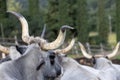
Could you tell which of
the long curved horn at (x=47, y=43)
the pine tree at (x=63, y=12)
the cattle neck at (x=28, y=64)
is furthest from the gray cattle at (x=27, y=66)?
the pine tree at (x=63, y=12)

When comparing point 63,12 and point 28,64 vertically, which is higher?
point 28,64

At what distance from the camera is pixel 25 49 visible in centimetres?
885

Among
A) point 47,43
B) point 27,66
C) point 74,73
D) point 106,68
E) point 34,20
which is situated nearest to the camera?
point 27,66

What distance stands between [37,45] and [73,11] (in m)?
37.8

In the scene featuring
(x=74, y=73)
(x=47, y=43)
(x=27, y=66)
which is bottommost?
(x=74, y=73)

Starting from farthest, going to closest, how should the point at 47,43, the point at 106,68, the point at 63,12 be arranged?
the point at 63,12 < the point at 106,68 < the point at 47,43

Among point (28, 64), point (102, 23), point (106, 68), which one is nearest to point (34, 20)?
point (102, 23)

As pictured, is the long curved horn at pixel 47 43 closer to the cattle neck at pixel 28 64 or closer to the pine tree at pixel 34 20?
the cattle neck at pixel 28 64

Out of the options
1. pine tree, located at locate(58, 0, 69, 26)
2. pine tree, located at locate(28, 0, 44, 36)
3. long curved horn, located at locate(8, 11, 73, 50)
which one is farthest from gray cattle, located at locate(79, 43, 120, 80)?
pine tree, located at locate(58, 0, 69, 26)

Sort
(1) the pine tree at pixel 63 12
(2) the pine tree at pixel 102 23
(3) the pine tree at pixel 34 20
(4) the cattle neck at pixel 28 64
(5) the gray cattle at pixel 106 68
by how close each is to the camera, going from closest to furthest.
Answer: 1. (4) the cattle neck at pixel 28 64
2. (5) the gray cattle at pixel 106 68
3. (3) the pine tree at pixel 34 20
4. (1) the pine tree at pixel 63 12
5. (2) the pine tree at pixel 102 23

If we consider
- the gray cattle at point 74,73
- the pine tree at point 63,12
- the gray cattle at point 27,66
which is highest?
the gray cattle at point 27,66

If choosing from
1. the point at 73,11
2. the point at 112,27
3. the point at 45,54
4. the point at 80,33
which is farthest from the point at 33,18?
the point at 112,27

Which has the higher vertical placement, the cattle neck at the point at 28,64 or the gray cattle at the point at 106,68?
the cattle neck at the point at 28,64

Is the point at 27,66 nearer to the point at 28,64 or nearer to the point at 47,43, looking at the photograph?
the point at 28,64
